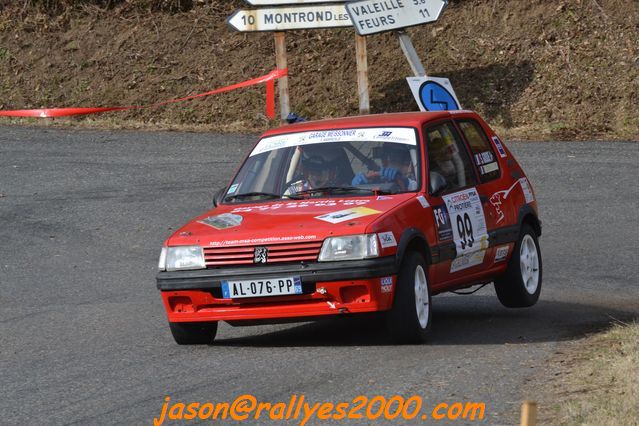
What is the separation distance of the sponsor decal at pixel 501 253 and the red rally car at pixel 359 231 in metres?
0.02

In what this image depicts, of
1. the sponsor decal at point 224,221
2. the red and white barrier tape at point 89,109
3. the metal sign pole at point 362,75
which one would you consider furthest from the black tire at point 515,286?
the red and white barrier tape at point 89,109

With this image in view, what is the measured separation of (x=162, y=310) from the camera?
11.0 m

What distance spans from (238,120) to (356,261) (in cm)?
1481

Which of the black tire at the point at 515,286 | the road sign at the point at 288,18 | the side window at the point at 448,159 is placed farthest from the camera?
the road sign at the point at 288,18

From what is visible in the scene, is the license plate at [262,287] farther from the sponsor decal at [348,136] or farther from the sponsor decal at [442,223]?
the sponsor decal at [348,136]

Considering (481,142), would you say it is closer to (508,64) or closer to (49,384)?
(49,384)

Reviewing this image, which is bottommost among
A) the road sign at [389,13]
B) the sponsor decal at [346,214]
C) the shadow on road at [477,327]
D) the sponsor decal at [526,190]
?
the shadow on road at [477,327]

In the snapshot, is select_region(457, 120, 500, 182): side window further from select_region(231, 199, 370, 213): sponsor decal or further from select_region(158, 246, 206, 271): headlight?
select_region(158, 246, 206, 271): headlight

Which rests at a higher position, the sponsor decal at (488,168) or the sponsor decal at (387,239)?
the sponsor decal at (488,168)

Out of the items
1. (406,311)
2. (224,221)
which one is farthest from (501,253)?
(224,221)

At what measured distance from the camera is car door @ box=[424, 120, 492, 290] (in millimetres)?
9438

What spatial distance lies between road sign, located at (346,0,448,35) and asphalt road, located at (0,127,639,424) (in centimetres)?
260

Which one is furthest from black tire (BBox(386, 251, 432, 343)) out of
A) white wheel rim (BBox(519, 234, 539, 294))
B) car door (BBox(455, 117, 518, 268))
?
white wheel rim (BBox(519, 234, 539, 294))

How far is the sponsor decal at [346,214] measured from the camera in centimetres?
870
